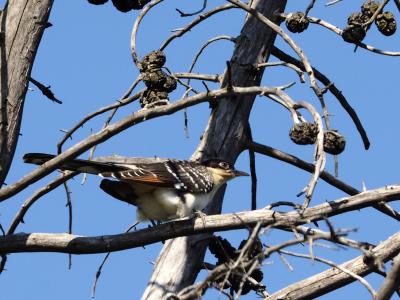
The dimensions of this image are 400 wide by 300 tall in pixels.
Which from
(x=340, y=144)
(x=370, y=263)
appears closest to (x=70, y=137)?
(x=340, y=144)

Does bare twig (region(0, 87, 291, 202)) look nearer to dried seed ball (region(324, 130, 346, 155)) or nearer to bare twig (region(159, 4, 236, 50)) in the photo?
dried seed ball (region(324, 130, 346, 155))

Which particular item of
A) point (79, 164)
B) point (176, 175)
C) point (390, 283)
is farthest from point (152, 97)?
point (390, 283)

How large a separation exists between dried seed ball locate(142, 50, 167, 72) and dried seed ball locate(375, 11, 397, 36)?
5.45 feet

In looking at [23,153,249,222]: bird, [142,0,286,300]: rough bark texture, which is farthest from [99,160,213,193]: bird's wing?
[142,0,286,300]: rough bark texture

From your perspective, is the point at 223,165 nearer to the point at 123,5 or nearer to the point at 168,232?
the point at 168,232

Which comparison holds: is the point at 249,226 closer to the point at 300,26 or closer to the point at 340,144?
the point at 340,144

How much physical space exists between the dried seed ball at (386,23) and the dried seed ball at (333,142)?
4.82 ft

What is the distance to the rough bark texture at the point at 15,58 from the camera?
6332 mm

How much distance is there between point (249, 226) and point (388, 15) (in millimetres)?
2184

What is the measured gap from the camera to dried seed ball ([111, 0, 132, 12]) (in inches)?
265

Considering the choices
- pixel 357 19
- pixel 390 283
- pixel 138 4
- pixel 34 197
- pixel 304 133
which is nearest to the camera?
pixel 390 283

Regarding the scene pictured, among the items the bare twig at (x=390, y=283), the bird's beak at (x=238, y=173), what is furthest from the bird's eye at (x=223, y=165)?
the bare twig at (x=390, y=283)

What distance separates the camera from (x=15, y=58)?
6434 mm

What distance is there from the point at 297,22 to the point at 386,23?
2.25ft
